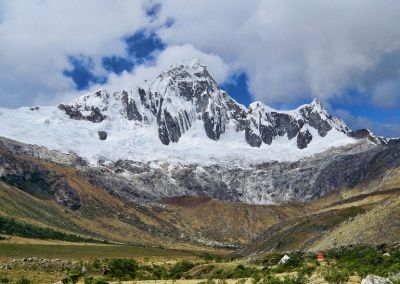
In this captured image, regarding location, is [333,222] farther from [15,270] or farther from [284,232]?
[15,270]

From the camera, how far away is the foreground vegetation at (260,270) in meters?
54.8

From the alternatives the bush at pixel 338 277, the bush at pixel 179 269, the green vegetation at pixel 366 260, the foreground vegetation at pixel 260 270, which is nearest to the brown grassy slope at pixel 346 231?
the green vegetation at pixel 366 260

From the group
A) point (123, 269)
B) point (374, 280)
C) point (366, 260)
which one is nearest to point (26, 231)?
point (123, 269)

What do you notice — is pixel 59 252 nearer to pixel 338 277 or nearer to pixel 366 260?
pixel 366 260

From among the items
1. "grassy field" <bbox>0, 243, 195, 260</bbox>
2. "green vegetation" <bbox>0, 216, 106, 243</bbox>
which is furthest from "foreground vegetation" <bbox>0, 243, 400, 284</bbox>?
"green vegetation" <bbox>0, 216, 106, 243</bbox>

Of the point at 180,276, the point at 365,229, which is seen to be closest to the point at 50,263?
the point at 180,276

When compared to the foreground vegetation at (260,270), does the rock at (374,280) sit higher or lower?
lower

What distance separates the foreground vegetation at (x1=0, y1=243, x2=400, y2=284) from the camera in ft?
180

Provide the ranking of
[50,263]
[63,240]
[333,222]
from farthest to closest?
[63,240] < [333,222] < [50,263]

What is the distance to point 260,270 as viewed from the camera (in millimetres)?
69938

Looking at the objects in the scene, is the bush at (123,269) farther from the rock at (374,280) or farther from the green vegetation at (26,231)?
the green vegetation at (26,231)

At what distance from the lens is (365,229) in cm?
9369

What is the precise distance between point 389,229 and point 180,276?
3161 centimetres

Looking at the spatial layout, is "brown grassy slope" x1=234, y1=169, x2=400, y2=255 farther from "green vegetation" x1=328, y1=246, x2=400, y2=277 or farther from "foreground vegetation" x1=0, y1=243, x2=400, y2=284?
"foreground vegetation" x1=0, y1=243, x2=400, y2=284
